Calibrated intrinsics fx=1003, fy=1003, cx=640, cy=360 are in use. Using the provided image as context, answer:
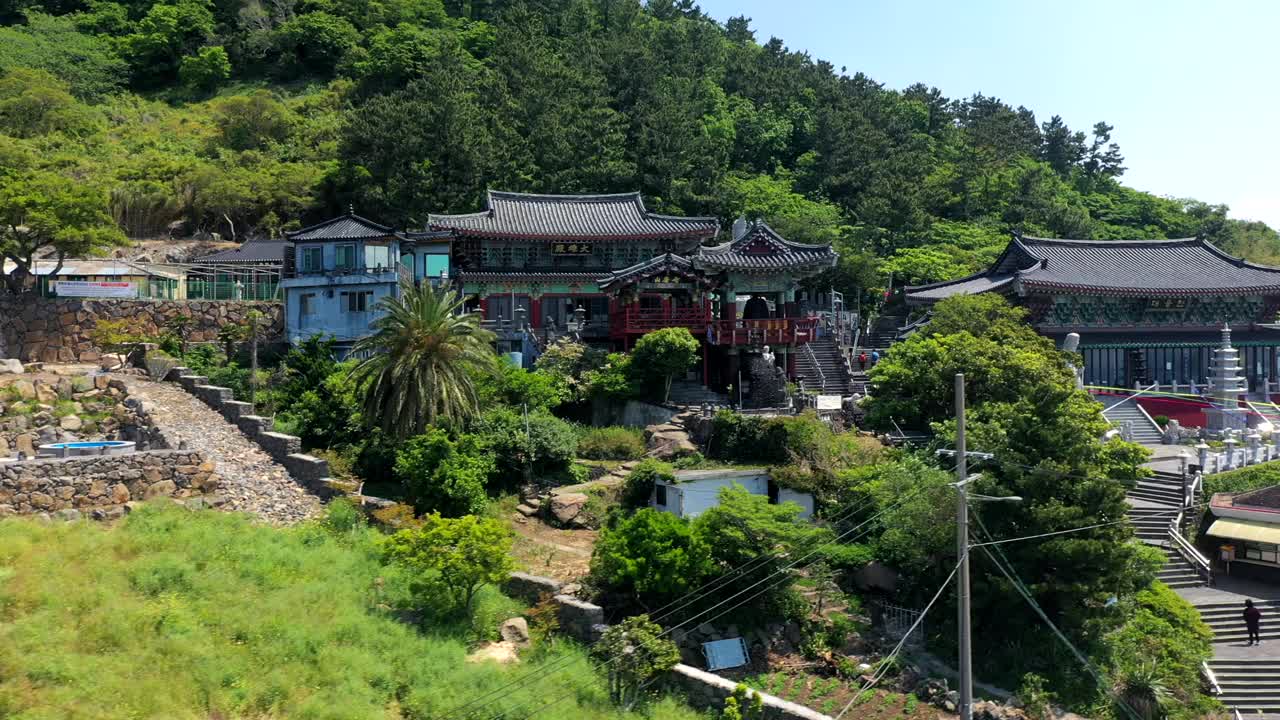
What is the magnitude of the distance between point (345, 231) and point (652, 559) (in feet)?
79.2

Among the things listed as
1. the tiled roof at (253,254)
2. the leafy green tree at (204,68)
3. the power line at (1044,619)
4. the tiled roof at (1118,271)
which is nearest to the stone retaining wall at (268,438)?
the tiled roof at (253,254)

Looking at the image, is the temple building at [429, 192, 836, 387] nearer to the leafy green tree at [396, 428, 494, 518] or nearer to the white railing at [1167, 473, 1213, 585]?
the leafy green tree at [396, 428, 494, 518]

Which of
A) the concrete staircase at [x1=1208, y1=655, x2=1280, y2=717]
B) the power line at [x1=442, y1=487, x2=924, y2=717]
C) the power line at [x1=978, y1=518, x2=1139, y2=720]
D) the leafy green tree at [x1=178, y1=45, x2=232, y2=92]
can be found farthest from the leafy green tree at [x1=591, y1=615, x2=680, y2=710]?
the leafy green tree at [x1=178, y1=45, x2=232, y2=92]

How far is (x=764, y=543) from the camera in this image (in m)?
23.4

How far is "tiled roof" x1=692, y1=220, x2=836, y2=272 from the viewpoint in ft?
128

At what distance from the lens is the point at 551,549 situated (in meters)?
25.7

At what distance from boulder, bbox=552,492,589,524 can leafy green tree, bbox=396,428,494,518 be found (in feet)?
6.63

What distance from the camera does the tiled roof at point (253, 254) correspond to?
49.2 m

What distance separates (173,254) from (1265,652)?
2029 inches

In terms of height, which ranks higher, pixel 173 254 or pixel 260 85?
pixel 260 85

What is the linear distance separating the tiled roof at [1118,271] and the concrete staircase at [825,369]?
654 centimetres

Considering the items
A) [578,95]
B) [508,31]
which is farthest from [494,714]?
[508,31]

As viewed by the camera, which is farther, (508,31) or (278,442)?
(508,31)

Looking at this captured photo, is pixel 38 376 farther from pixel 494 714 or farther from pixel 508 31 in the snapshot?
pixel 508 31
